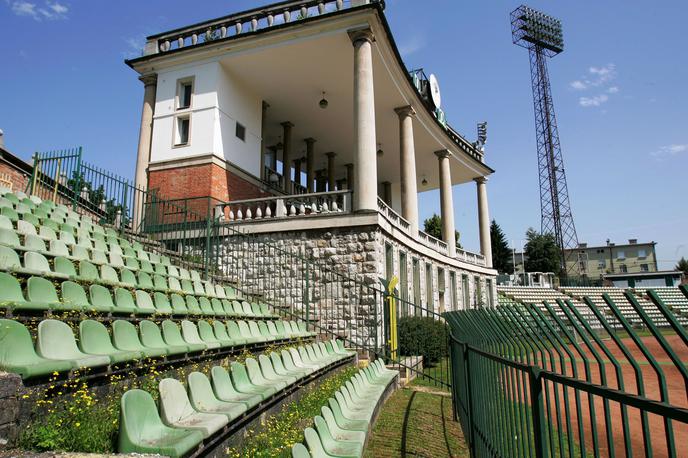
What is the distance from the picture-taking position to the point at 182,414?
11.7ft

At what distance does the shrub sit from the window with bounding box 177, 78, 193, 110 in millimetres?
12018

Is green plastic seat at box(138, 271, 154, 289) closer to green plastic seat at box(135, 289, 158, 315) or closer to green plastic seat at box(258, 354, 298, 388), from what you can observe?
green plastic seat at box(135, 289, 158, 315)

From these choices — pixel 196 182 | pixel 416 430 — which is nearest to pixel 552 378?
pixel 416 430

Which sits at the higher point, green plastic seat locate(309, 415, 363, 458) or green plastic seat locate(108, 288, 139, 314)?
green plastic seat locate(108, 288, 139, 314)

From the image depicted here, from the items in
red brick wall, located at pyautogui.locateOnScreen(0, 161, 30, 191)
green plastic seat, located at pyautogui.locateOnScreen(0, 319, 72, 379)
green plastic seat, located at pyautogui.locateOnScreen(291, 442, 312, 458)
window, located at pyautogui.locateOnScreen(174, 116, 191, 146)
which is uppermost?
window, located at pyautogui.locateOnScreen(174, 116, 191, 146)

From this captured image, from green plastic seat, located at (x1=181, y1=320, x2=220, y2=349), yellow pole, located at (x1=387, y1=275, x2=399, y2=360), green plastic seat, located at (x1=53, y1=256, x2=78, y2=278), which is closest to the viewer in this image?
green plastic seat, located at (x1=181, y1=320, x2=220, y2=349)

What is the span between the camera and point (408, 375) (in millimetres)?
11133

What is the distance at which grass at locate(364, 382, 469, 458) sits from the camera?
562 centimetres

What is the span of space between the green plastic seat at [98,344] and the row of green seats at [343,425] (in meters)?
1.93

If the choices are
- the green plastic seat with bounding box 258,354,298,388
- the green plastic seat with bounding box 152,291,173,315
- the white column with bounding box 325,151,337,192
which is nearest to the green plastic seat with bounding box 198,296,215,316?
the green plastic seat with bounding box 152,291,173,315

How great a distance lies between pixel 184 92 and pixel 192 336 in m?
14.7

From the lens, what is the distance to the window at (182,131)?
17.6m

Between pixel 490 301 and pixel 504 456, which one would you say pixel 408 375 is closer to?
pixel 504 456

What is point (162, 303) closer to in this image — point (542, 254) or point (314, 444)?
point (314, 444)
